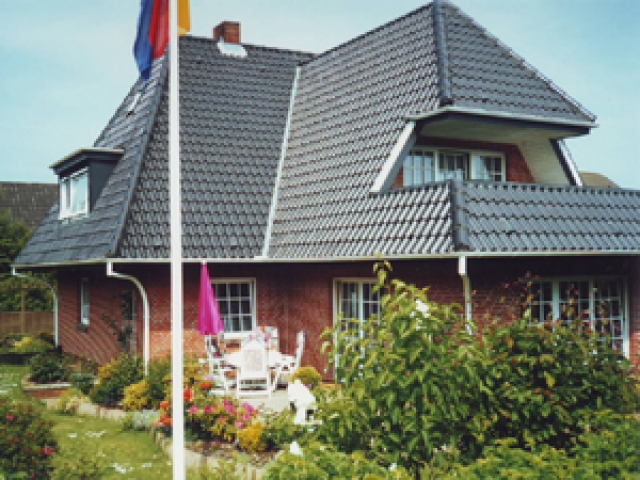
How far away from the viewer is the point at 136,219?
1458 cm

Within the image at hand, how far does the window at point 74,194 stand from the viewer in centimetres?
1708

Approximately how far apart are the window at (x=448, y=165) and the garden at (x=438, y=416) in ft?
22.2

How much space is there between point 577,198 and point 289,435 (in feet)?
24.8

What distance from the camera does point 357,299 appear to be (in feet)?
46.6

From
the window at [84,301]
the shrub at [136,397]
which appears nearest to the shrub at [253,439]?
Answer: the shrub at [136,397]

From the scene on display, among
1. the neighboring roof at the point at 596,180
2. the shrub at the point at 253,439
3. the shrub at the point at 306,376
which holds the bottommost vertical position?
the shrub at the point at 253,439

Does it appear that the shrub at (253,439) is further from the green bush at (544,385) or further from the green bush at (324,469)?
the green bush at (324,469)

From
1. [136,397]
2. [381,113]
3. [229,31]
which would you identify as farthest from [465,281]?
[229,31]

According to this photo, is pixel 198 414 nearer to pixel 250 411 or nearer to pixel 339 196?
pixel 250 411

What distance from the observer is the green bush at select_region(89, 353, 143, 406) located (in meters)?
13.5

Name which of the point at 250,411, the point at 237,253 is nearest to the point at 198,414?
the point at 250,411

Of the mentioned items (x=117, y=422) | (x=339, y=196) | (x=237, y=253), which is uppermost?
(x=339, y=196)

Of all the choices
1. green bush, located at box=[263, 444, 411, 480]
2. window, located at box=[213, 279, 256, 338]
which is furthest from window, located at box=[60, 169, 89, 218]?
green bush, located at box=[263, 444, 411, 480]

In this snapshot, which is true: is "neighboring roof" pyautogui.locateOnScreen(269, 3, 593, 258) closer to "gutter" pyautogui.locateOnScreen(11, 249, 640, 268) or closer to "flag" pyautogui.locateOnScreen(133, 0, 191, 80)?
"gutter" pyautogui.locateOnScreen(11, 249, 640, 268)
